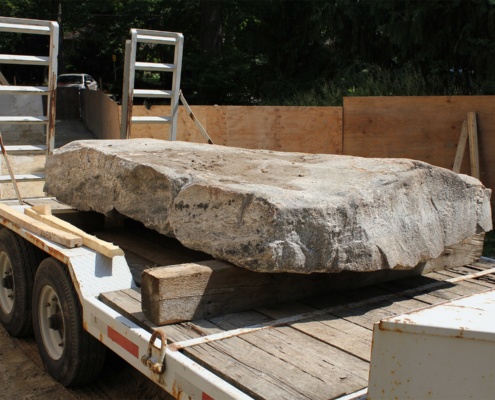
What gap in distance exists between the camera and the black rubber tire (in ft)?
14.9

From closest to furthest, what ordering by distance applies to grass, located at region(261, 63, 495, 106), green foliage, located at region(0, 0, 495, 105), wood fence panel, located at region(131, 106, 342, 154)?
wood fence panel, located at region(131, 106, 342, 154), green foliage, located at region(0, 0, 495, 105), grass, located at region(261, 63, 495, 106)

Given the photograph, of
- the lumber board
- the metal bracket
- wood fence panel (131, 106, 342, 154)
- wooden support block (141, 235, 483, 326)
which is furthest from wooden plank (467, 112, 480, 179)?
the metal bracket

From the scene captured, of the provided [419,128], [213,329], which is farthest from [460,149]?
[213,329]

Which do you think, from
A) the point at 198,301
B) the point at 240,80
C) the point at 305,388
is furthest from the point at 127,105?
the point at 240,80

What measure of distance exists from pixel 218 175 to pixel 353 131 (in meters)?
6.26

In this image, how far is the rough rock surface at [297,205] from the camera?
314cm

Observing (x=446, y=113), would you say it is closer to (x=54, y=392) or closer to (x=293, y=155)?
(x=293, y=155)

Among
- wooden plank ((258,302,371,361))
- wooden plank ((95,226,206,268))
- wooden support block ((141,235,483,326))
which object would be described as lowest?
wooden plank ((258,302,371,361))

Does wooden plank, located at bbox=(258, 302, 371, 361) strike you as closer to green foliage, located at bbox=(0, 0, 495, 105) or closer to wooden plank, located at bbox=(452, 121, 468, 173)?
wooden plank, located at bbox=(452, 121, 468, 173)

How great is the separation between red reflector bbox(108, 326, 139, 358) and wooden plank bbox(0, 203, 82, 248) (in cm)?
73

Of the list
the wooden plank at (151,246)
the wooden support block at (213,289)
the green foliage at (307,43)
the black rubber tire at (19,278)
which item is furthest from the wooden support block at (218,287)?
the green foliage at (307,43)

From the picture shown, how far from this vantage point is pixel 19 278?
4609 mm

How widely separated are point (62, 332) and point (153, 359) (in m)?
1.46

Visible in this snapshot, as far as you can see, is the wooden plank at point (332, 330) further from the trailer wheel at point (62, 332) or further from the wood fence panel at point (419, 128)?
the wood fence panel at point (419, 128)
